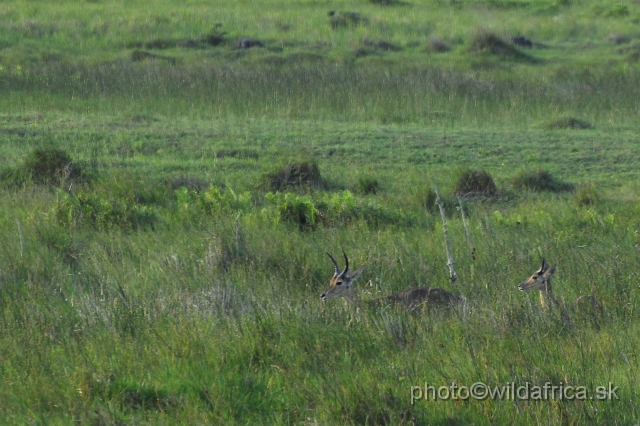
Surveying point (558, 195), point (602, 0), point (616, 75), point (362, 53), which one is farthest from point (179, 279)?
point (602, 0)

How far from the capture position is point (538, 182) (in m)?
10.9

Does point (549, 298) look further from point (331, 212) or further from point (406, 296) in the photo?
point (331, 212)

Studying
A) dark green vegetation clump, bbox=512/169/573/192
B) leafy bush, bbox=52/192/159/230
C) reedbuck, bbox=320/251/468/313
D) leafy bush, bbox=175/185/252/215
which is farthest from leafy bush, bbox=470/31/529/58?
reedbuck, bbox=320/251/468/313

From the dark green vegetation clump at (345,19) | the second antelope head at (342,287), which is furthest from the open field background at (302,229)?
the dark green vegetation clump at (345,19)

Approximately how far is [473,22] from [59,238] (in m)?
21.1

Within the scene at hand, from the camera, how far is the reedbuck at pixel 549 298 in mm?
5941

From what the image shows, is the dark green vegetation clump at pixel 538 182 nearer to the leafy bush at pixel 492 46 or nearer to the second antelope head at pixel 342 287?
the second antelope head at pixel 342 287

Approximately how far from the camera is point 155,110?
16.3 meters

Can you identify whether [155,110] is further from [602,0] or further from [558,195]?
[602,0]

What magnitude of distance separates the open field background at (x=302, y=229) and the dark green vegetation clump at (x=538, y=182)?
0.18 ft

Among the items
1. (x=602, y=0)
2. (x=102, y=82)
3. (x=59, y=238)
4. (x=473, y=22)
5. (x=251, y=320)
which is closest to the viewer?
(x=251, y=320)

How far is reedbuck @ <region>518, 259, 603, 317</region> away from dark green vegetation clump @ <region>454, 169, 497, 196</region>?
168 inches

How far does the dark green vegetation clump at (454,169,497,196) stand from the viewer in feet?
34.7

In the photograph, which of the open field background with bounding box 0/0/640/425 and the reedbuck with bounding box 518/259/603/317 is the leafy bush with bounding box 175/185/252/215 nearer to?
the open field background with bounding box 0/0/640/425
